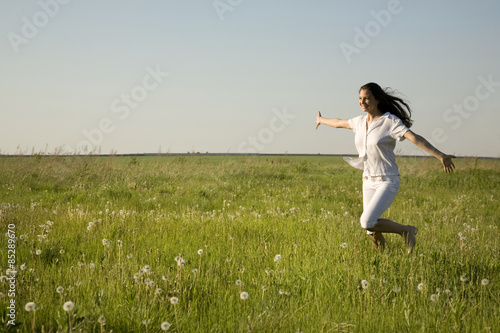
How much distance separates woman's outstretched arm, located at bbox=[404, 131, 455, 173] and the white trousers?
61cm

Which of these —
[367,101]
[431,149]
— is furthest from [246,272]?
[367,101]

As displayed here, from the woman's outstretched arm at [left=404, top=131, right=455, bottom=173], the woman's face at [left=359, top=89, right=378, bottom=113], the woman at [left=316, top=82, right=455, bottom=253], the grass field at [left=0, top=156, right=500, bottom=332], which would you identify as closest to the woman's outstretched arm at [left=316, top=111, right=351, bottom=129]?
→ the woman at [left=316, top=82, right=455, bottom=253]

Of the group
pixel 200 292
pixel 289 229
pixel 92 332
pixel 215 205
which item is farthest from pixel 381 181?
pixel 215 205

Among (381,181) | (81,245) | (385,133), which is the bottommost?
(81,245)

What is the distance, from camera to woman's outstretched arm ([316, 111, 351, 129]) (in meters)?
6.27

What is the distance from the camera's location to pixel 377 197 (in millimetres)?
5277

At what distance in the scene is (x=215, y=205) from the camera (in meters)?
10.6

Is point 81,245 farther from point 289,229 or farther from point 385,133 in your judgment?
point 385,133

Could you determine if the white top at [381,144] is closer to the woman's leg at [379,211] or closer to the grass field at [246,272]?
the woman's leg at [379,211]

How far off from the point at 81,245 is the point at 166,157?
1803 centimetres

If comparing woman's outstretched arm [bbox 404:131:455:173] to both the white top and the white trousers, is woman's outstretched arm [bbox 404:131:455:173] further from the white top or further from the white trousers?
the white trousers

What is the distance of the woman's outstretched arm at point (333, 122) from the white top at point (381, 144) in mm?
596

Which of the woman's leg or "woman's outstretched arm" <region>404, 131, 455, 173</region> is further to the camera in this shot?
the woman's leg

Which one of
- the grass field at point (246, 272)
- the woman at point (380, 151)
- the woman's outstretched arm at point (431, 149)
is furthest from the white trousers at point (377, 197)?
the woman's outstretched arm at point (431, 149)
